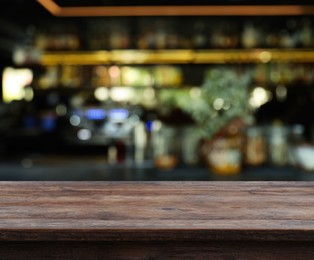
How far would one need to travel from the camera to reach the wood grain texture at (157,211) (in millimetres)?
1531

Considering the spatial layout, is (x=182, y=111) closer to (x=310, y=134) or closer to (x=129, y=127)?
(x=310, y=134)

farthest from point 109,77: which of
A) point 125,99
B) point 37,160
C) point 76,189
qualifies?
point 76,189

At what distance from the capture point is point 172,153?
166 inches

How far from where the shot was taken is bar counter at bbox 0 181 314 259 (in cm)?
153

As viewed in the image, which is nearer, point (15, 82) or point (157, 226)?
point (157, 226)

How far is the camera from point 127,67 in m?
6.59

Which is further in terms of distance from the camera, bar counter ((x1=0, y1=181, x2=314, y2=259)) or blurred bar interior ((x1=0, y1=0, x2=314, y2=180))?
blurred bar interior ((x1=0, y1=0, x2=314, y2=180))

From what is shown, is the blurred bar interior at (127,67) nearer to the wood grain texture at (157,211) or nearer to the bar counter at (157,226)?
the wood grain texture at (157,211)

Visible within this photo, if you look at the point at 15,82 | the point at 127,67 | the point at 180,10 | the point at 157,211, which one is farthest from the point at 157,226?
the point at 15,82

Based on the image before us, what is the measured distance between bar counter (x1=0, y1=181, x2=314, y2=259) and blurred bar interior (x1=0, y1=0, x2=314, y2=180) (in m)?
3.06

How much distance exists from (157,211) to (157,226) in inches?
7.7

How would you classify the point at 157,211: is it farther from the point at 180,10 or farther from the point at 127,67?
the point at 127,67

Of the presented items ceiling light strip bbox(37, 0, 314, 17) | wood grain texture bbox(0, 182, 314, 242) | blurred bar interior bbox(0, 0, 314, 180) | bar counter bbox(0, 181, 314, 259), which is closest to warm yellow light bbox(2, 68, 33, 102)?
blurred bar interior bbox(0, 0, 314, 180)

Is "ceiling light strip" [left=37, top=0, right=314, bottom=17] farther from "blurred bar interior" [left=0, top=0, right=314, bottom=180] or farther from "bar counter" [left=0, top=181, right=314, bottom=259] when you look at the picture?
"bar counter" [left=0, top=181, right=314, bottom=259]
